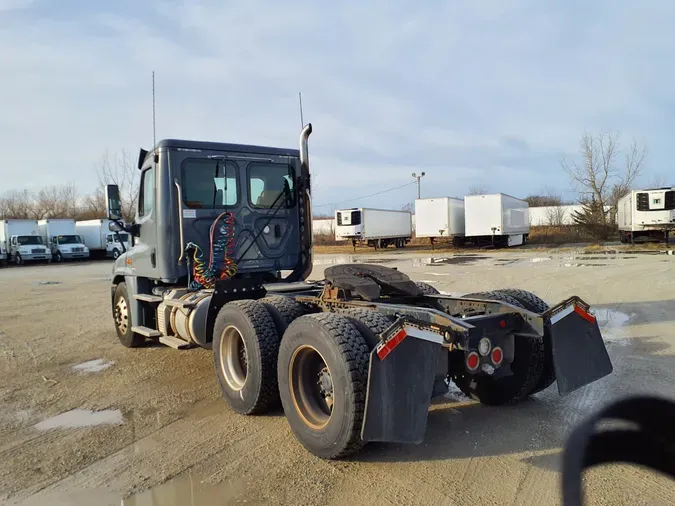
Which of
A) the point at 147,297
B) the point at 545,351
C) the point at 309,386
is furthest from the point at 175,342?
the point at 545,351

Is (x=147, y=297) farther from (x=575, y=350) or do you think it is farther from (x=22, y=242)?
(x=22, y=242)

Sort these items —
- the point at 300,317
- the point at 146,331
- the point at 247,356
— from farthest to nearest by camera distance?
the point at 146,331 < the point at 247,356 < the point at 300,317

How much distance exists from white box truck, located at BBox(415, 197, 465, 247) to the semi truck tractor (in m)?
27.1

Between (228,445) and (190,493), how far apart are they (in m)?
0.76

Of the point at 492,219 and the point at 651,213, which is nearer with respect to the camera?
the point at 651,213

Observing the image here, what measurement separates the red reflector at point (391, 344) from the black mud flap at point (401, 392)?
23 mm

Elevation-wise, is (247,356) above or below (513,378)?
above

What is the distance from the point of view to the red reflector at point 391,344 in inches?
135

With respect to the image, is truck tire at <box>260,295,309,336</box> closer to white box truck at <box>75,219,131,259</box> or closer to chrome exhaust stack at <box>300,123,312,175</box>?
chrome exhaust stack at <box>300,123,312,175</box>

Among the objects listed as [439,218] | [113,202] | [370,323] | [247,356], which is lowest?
[247,356]

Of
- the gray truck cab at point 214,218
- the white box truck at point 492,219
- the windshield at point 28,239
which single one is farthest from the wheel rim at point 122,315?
the windshield at point 28,239

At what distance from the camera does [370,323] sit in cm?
382

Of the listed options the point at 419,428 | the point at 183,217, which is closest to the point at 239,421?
the point at 419,428

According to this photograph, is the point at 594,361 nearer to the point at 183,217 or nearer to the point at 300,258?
the point at 300,258
